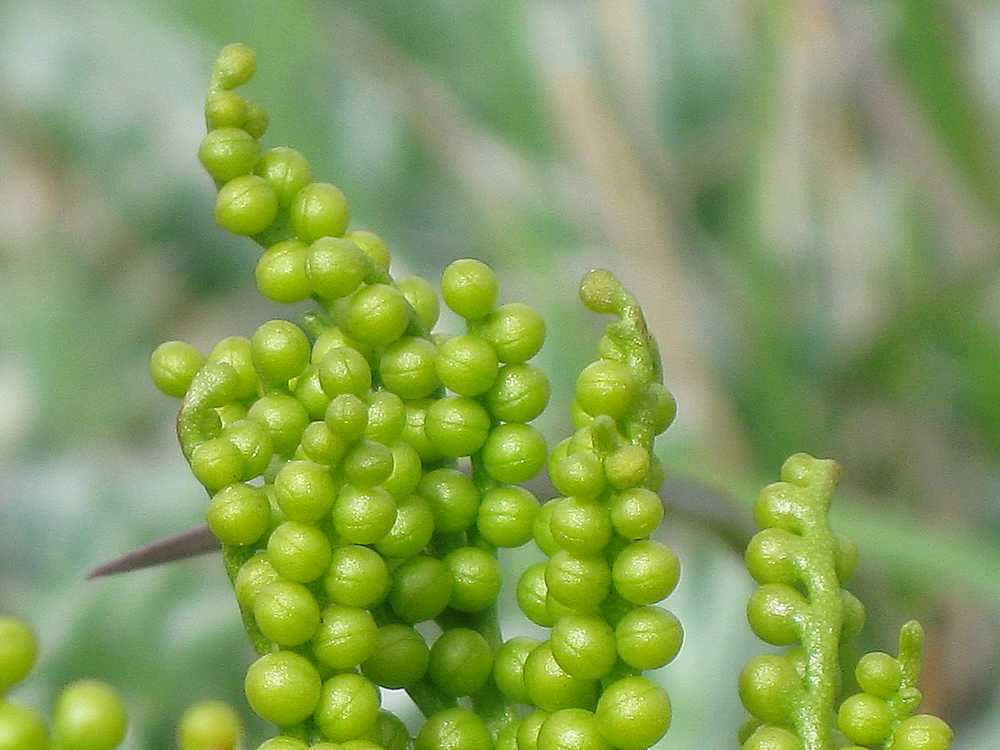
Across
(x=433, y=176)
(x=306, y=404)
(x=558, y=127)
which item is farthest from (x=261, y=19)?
(x=306, y=404)

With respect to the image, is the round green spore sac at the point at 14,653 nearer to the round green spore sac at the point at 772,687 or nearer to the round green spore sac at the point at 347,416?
the round green spore sac at the point at 347,416

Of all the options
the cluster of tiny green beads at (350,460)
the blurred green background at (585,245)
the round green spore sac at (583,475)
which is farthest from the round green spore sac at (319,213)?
the blurred green background at (585,245)

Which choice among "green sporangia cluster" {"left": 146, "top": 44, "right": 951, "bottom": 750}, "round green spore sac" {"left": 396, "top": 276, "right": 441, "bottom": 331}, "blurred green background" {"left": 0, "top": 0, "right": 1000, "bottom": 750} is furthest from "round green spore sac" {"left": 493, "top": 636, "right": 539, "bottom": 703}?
"blurred green background" {"left": 0, "top": 0, "right": 1000, "bottom": 750}

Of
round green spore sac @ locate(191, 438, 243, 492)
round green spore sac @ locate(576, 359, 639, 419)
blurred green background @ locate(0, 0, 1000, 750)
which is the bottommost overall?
blurred green background @ locate(0, 0, 1000, 750)

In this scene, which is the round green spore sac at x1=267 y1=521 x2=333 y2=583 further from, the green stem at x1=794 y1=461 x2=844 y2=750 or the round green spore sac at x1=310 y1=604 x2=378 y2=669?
the green stem at x1=794 y1=461 x2=844 y2=750

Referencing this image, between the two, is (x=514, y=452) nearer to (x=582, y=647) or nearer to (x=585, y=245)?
(x=582, y=647)

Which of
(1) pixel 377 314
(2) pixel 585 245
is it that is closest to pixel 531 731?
(1) pixel 377 314

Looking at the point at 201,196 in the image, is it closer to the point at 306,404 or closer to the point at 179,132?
the point at 179,132
